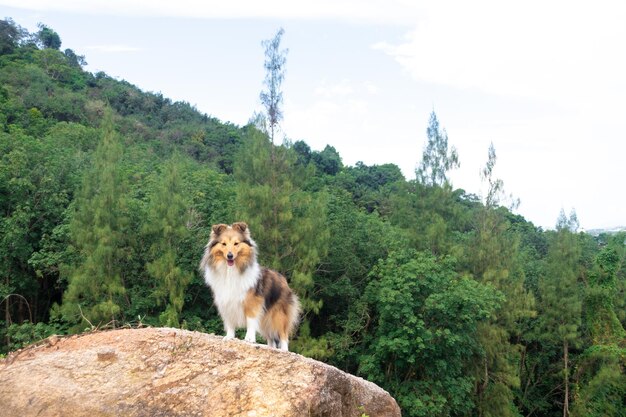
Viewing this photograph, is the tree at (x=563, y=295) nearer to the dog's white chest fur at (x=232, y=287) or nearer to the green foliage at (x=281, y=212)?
the green foliage at (x=281, y=212)

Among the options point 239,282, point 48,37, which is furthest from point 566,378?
point 48,37

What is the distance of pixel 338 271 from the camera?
21266 millimetres

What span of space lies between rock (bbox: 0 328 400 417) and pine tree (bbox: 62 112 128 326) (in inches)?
371

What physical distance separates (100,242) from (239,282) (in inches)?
433

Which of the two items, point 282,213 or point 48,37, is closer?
point 282,213

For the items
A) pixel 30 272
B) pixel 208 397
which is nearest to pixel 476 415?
pixel 30 272

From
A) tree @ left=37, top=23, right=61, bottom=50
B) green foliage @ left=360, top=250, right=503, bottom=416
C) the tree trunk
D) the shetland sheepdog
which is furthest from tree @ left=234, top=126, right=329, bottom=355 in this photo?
tree @ left=37, top=23, right=61, bottom=50

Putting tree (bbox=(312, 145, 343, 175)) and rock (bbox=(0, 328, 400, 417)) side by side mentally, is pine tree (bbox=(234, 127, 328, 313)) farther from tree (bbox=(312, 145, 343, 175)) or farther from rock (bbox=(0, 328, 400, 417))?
tree (bbox=(312, 145, 343, 175))

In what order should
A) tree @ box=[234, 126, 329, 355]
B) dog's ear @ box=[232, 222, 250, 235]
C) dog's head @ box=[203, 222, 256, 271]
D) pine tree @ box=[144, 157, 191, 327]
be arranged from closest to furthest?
1. dog's head @ box=[203, 222, 256, 271]
2. dog's ear @ box=[232, 222, 250, 235]
3. pine tree @ box=[144, 157, 191, 327]
4. tree @ box=[234, 126, 329, 355]

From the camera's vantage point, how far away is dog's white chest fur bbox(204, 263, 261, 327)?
7203 mm

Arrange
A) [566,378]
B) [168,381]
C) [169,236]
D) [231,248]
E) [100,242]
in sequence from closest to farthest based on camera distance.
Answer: [168,381] → [231,248] → [100,242] → [169,236] → [566,378]

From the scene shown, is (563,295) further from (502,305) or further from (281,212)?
(281,212)

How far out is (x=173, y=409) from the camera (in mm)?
5949

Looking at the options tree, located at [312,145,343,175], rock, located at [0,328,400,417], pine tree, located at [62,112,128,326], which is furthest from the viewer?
tree, located at [312,145,343,175]
